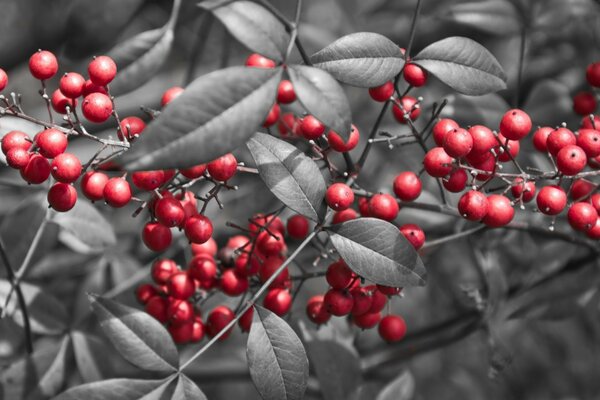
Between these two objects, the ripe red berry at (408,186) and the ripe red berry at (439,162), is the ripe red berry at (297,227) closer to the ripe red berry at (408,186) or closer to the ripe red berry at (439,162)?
the ripe red berry at (408,186)

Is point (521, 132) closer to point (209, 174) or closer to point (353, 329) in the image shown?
point (209, 174)

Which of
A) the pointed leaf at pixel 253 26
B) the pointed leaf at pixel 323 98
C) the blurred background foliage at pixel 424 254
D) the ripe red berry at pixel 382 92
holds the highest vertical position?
the pointed leaf at pixel 253 26

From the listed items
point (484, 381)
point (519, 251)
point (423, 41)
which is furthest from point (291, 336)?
point (484, 381)

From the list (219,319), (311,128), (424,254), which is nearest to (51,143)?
(311,128)

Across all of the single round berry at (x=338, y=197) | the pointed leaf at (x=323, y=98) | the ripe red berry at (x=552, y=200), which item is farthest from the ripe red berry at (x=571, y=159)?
the pointed leaf at (x=323, y=98)

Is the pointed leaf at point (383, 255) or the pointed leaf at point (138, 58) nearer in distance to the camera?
the pointed leaf at point (383, 255)

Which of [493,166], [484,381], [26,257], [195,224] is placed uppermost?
[493,166]

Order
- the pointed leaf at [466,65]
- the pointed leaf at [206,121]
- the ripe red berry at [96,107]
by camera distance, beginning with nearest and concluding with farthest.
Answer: the pointed leaf at [206,121] < the ripe red berry at [96,107] < the pointed leaf at [466,65]
